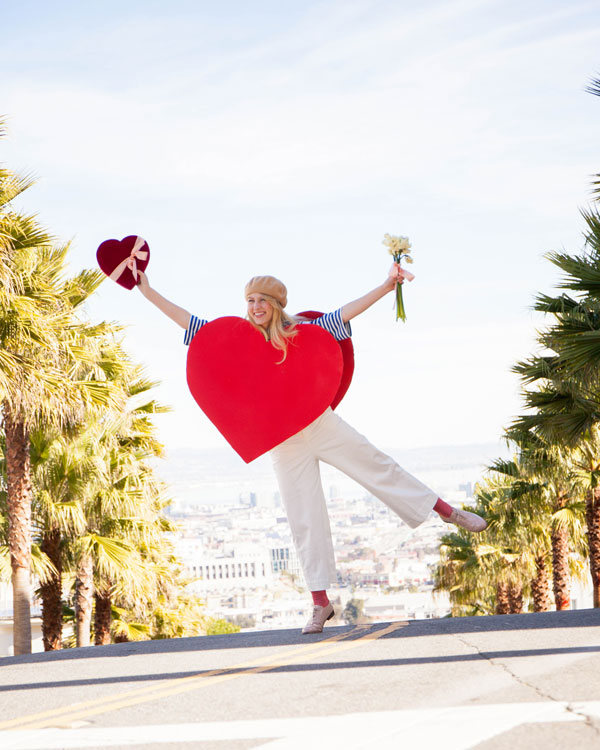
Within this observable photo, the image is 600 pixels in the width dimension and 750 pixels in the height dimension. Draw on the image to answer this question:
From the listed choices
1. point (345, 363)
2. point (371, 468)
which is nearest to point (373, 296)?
point (345, 363)

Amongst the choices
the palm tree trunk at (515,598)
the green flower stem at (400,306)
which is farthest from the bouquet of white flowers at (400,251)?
the palm tree trunk at (515,598)

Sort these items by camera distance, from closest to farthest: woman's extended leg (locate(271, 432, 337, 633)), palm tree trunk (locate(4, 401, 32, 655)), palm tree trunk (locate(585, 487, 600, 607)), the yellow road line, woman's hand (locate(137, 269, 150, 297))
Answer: the yellow road line, woman's extended leg (locate(271, 432, 337, 633)), woman's hand (locate(137, 269, 150, 297)), palm tree trunk (locate(4, 401, 32, 655)), palm tree trunk (locate(585, 487, 600, 607))

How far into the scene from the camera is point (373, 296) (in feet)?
18.3

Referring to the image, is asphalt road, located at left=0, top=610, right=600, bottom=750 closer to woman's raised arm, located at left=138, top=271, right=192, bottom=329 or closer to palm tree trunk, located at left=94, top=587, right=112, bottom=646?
woman's raised arm, located at left=138, top=271, right=192, bottom=329

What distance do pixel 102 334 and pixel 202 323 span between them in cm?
859

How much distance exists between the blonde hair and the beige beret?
1.1 inches

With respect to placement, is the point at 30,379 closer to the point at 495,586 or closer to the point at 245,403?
the point at 245,403

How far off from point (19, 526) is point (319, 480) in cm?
916

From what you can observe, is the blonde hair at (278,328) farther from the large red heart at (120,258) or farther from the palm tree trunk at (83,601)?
the palm tree trunk at (83,601)

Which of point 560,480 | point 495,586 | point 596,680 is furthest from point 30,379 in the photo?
point 495,586

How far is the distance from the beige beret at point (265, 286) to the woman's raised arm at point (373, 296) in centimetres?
42

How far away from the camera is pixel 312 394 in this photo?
18.1 ft

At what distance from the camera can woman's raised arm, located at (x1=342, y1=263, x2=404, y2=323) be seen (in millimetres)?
5594

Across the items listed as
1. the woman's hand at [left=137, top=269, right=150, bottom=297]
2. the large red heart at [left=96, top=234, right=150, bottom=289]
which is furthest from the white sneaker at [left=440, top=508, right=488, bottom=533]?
the large red heart at [left=96, top=234, right=150, bottom=289]
